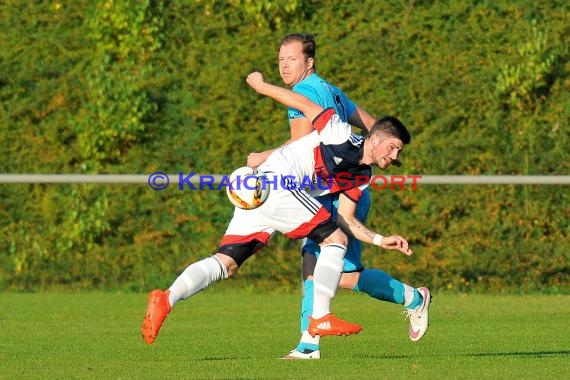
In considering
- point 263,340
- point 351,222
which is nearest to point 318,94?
point 351,222

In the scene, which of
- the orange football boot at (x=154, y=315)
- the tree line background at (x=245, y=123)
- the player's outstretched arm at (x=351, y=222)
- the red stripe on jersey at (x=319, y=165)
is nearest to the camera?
the orange football boot at (x=154, y=315)

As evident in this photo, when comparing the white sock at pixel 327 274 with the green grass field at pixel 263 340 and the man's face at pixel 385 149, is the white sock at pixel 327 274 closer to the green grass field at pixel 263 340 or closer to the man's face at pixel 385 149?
the green grass field at pixel 263 340

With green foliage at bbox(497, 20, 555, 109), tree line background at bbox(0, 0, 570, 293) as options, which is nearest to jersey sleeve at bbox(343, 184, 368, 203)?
tree line background at bbox(0, 0, 570, 293)

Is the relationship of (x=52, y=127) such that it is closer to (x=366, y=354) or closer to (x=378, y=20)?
(x=378, y=20)

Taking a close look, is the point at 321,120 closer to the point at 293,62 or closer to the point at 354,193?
the point at 354,193

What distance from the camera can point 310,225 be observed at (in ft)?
22.6

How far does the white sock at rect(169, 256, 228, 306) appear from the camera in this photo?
684 centimetres

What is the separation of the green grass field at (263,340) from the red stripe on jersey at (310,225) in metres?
0.70

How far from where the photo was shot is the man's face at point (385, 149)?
6.98 meters

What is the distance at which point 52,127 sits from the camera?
13.3 metres

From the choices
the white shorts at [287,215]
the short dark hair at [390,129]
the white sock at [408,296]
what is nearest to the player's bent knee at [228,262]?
the white shorts at [287,215]

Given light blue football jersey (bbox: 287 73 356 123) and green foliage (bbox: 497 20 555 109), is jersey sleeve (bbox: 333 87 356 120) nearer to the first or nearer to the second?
light blue football jersey (bbox: 287 73 356 123)

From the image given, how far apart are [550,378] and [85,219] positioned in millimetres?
7703

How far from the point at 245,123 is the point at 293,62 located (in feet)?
18.5
